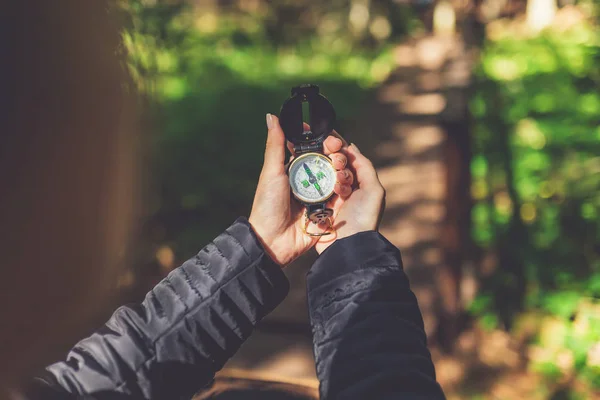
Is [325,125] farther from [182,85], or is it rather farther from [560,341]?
[182,85]

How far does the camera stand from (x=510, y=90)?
4.17 m

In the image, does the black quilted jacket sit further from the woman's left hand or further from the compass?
the compass

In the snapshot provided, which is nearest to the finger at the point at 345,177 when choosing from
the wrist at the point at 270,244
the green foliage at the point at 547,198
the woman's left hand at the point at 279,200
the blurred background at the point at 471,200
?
the woman's left hand at the point at 279,200

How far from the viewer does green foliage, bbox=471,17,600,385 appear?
321 cm

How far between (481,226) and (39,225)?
3807 mm

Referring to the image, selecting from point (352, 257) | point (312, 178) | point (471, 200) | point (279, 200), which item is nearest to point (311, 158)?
point (312, 178)

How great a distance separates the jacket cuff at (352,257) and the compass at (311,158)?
0.35 meters

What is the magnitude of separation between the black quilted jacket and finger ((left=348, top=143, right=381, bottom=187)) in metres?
0.44

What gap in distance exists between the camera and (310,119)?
2076mm

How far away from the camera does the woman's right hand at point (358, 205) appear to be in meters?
1.98

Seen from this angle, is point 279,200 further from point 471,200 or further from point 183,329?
point 471,200

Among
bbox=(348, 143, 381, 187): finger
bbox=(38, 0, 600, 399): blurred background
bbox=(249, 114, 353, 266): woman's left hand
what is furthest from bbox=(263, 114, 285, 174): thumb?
bbox=(38, 0, 600, 399): blurred background

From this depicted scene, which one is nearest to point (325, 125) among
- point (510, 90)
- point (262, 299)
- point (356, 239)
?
point (356, 239)

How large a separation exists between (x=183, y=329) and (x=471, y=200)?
106 inches
